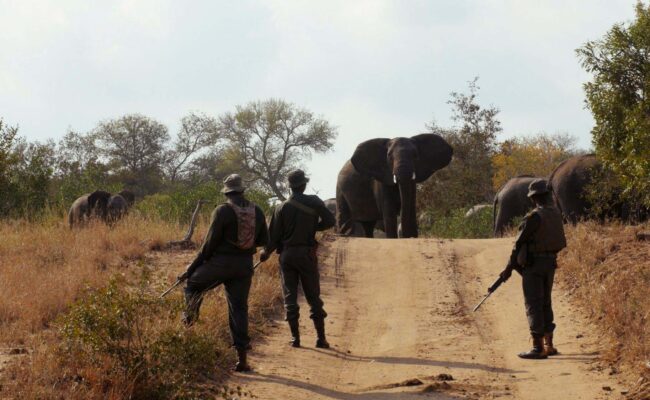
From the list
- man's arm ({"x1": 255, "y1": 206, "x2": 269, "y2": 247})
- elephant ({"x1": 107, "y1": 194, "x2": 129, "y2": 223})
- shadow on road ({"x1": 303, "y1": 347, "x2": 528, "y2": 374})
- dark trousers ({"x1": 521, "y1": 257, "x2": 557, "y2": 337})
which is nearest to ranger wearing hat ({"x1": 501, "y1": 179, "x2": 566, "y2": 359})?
dark trousers ({"x1": 521, "y1": 257, "x2": 557, "y2": 337})

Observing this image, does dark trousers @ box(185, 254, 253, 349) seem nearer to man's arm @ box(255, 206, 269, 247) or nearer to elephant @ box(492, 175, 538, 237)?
man's arm @ box(255, 206, 269, 247)

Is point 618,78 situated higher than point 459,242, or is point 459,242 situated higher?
point 618,78

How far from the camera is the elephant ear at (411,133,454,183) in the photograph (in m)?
24.2

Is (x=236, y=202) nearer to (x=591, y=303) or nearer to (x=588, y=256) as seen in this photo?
(x=591, y=303)

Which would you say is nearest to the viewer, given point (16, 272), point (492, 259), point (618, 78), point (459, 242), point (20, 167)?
point (16, 272)

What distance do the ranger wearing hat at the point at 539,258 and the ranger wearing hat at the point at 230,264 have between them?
309cm

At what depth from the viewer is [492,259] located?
1819cm

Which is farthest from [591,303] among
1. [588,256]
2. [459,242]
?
[459,242]

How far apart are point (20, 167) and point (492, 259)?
1624 cm

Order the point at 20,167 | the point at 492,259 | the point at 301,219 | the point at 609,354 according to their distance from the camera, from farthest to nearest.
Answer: the point at 20,167, the point at 492,259, the point at 301,219, the point at 609,354

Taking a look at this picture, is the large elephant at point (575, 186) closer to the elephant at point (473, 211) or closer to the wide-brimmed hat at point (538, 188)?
the wide-brimmed hat at point (538, 188)

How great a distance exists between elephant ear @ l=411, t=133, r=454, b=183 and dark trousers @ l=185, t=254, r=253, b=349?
13612 mm

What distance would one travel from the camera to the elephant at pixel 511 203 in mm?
24047

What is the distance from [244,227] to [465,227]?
17.8 m
